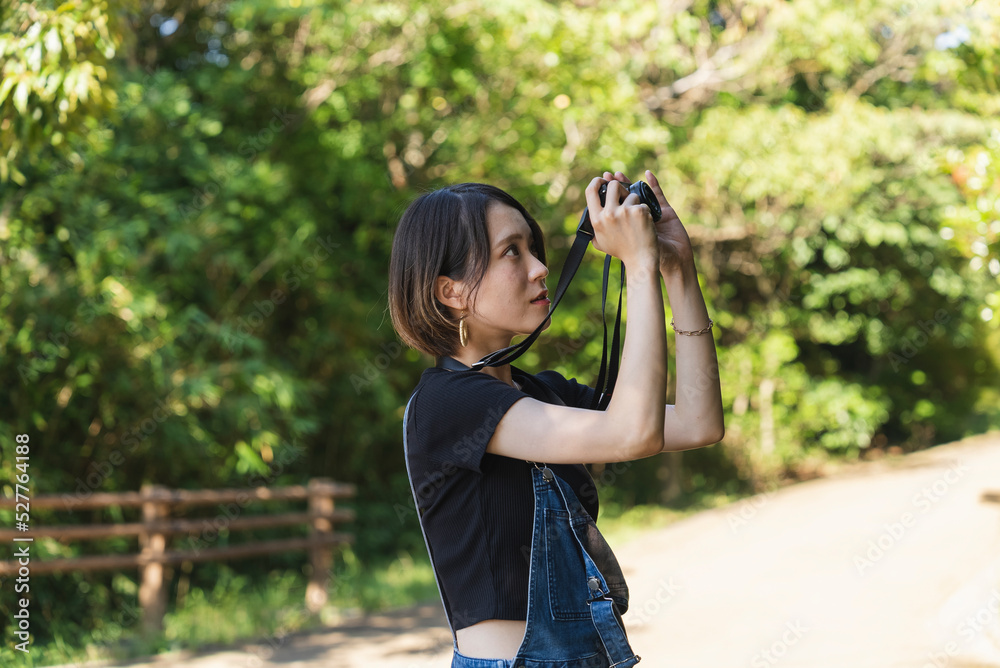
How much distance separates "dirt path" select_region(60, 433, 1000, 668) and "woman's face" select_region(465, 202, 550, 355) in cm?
496

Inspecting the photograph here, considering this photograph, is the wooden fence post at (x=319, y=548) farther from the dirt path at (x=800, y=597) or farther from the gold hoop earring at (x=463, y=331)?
the gold hoop earring at (x=463, y=331)

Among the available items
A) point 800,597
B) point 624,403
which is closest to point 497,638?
point 624,403

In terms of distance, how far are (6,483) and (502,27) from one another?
5.43 metres

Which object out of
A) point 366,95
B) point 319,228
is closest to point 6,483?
point 319,228

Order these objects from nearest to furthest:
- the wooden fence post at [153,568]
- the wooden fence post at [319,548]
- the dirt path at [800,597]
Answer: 1. the dirt path at [800,597]
2. the wooden fence post at [153,568]
3. the wooden fence post at [319,548]

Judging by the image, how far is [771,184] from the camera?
38.9 feet

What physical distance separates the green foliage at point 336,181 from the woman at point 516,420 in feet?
9.74

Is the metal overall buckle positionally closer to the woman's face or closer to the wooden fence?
the woman's face

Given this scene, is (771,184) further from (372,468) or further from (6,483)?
(6,483)

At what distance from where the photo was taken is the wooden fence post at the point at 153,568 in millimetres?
6445

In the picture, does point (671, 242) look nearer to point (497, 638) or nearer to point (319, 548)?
point (497, 638)

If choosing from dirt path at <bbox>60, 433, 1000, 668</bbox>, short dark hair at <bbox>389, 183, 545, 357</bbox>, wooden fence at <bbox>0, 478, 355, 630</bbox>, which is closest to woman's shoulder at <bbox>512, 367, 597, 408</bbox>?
short dark hair at <bbox>389, 183, 545, 357</bbox>

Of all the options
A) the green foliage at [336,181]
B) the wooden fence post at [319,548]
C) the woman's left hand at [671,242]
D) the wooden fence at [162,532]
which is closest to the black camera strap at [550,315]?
the woman's left hand at [671,242]

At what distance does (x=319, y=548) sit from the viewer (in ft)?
26.0
